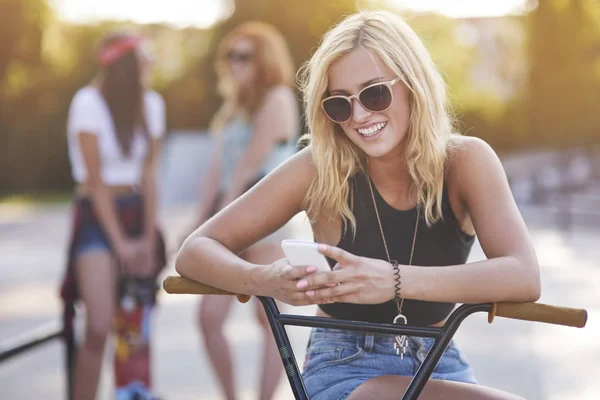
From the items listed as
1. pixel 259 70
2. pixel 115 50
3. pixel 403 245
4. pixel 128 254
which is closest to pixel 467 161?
pixel 403 245

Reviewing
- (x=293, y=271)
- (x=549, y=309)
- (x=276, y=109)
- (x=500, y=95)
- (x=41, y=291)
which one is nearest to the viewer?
(x=549, y=309)

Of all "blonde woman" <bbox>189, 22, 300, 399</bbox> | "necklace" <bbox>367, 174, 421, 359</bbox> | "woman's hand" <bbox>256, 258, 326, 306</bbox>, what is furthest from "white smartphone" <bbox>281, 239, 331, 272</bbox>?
"blonde woman" <bbox>189, 22, 300, 399</bbox>

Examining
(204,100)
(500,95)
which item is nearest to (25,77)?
(204,100)

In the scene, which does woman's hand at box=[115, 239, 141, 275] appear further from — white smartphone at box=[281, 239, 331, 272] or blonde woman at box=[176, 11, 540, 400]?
white smartphone at box=[281, 239, 331, 272]

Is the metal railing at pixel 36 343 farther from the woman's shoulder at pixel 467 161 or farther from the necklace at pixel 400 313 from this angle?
the woman's shoulder at pixel 467 161

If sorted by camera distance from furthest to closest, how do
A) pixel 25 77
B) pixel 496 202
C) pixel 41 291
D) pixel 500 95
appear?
pixel 25 77 → pixel 500 95 → pixel 41 291 → pixel 496 202

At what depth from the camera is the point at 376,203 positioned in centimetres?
243

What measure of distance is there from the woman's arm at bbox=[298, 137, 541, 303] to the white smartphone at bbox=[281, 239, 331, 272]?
1.0 inches

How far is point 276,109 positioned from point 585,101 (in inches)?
613

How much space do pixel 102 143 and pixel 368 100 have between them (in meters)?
2.20

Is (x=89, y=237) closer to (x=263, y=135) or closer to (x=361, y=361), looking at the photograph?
(x=263, y=135)

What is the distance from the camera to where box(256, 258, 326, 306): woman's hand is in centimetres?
203

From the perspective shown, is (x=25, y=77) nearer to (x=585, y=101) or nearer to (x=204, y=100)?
(x=204, y=100)

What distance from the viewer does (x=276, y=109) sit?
4.19 m
